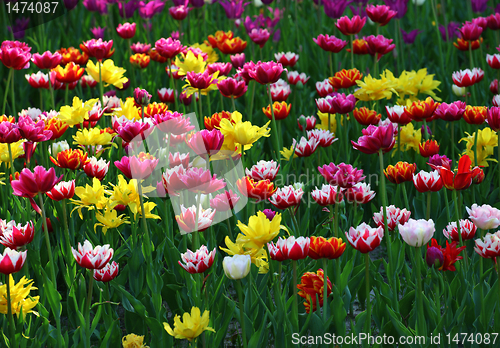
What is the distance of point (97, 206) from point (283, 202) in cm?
70

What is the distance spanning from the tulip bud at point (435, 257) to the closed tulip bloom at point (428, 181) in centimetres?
31

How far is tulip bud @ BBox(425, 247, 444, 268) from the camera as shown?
5.09 feet

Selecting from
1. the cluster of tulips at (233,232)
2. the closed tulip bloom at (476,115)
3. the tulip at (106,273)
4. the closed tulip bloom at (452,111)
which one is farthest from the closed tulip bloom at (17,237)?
the closed tulip bloom at (476,115)

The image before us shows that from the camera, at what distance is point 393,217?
184cm

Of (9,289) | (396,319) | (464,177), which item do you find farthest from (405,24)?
(9,289)

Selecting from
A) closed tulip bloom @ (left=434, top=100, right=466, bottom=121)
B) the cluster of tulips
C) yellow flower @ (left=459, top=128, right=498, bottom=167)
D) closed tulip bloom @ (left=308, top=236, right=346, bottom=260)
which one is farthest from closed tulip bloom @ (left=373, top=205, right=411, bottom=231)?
yellow flower @ (left=459, top=128, right=498, bottom=167)

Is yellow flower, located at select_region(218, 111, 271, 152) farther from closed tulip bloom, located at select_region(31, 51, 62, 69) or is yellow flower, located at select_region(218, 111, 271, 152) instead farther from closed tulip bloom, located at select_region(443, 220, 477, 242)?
closed tulip bloom, located at select_region(31, 51, 62, 69)

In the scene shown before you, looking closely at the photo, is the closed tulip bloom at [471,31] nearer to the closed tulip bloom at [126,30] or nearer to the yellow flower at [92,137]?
the closed tulip bloom at [126,30]

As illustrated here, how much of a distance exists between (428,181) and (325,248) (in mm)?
563

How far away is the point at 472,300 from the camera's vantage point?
1661 mm

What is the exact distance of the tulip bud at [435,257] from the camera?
1552 millimetres

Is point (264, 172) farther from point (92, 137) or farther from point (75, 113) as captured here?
point (75, 113)

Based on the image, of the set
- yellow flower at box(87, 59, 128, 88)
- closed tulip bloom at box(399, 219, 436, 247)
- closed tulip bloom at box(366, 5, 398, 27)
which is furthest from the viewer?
closed tulip bloom at box(366, 5, 398, 27)

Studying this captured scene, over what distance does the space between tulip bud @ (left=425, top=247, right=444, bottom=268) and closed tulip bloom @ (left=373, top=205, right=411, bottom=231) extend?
26 cm
